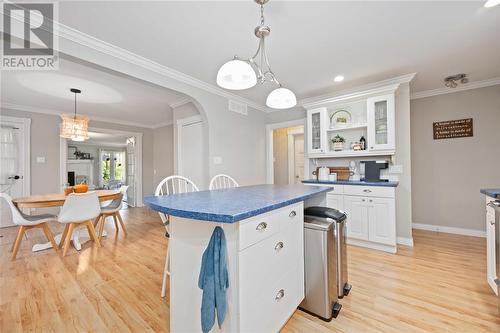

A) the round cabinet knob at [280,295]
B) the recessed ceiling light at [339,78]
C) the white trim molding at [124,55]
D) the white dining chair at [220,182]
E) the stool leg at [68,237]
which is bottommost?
the stool leg at [68,237]

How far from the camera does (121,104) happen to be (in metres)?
4.30

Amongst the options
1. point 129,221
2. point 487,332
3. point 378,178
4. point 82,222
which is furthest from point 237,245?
point 129,221

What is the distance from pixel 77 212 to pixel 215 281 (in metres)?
2.90

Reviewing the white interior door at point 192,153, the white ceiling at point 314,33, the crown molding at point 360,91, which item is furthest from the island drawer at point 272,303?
the crown molding at point 360,91

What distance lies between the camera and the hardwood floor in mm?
1494

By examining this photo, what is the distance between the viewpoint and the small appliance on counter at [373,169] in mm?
3066

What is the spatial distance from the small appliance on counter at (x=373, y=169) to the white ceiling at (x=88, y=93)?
9.79 ft

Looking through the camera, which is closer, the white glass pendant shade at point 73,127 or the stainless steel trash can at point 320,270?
the stainless steel trash can at point 320,270

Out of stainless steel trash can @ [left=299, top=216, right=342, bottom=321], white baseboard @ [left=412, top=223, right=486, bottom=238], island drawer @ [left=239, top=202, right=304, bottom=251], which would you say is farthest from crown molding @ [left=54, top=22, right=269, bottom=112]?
white baseboard @ [left=412, top=223, right=486, bottom=238]

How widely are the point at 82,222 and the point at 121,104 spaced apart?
2.48 m

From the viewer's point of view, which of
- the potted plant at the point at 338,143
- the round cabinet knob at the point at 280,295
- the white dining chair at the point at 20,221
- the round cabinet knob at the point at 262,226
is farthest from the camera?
the potted plant at the point at 338,143

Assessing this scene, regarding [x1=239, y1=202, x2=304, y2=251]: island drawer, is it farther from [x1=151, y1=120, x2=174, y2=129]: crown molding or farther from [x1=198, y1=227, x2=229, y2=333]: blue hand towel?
[x1=151, y1=120, x2=174, y2=129]: crown molding

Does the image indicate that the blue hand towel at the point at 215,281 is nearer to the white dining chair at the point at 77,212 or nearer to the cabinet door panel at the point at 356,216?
the cabinet door panel at the point at 356,216

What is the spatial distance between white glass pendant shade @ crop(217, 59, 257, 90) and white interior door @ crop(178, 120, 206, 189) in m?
2.03
